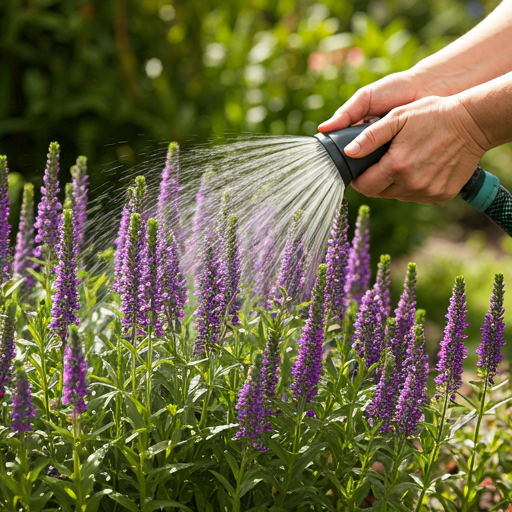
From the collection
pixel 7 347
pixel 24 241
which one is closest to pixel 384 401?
pixel 7 347

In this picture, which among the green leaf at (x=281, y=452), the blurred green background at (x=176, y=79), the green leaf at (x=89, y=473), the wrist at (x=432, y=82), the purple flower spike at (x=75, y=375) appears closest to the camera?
the purple flower spike at (x=75, y=375)

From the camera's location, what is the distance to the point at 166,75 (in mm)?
6488

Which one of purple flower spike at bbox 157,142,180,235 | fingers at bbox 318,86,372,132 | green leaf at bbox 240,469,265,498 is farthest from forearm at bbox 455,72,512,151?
green leaf at bbox 240,469,265,498

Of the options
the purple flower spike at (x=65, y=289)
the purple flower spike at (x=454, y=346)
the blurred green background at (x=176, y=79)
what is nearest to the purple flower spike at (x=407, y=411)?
the purple flower spike at (x=454, y=346)

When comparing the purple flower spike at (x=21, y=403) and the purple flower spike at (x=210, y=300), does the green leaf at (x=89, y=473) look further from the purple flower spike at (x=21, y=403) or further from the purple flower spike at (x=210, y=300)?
the purple flower spike at (x=210, y=300)

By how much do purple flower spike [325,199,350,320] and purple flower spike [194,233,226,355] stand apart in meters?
0.43

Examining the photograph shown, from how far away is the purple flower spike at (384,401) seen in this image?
202 cm

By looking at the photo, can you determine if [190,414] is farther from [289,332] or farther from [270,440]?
[289,332]

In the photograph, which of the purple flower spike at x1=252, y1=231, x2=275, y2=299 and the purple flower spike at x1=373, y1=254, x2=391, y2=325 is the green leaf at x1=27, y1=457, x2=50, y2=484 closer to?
the purple flower spike at x1=252, y1=231, x2=275, y2=299

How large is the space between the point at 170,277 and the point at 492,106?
1264 millimetres

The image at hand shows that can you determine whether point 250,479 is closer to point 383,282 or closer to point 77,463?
point 77,463

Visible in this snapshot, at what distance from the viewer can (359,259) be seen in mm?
2814

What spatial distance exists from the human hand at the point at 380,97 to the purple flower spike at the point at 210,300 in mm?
880

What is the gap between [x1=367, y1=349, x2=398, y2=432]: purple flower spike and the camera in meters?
2.02
